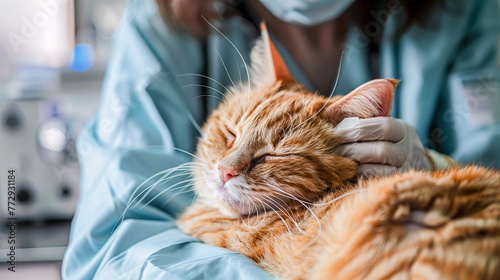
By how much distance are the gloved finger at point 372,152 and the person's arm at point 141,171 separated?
0.16 meters

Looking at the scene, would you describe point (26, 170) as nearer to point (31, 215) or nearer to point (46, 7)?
point (31, 215)

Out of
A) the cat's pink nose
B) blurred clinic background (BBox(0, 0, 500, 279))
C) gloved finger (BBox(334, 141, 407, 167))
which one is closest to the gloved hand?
gloved finger (BBox(334, 141, 407, 167))

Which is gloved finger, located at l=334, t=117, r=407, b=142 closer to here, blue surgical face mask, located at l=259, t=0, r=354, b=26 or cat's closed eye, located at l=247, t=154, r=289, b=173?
cat's closed eye, located at l=247, t=154, r=289, b=173

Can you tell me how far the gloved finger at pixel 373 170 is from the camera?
0.41 m

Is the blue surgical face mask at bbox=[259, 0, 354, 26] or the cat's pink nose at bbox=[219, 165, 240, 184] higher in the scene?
the blue surgical face mask at bbox=[259, 0, 354, 26]

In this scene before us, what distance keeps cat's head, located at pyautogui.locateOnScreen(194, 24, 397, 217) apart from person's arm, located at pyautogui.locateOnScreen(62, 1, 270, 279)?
0.07 m

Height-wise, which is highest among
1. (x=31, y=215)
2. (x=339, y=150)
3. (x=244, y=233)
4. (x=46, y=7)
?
(x=46, y=7)

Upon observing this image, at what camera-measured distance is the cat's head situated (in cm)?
40

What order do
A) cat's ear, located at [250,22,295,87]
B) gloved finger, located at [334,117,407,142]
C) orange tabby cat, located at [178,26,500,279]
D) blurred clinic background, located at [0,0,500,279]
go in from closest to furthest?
orange tabby cat, located at [178,26,500,279] < gloved finger, located at [334,117,407,142] < cat's ear, located at [250,22,295,87] < blurred clinic background, located at [0,0,500,279]

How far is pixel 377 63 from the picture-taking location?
0.63 m

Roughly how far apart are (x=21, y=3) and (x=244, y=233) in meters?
0.62

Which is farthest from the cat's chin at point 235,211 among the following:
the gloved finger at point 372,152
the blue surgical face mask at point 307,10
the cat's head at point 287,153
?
the blue surgical face mask at point 307,10

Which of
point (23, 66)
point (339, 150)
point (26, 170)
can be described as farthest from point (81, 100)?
point (339, 150)

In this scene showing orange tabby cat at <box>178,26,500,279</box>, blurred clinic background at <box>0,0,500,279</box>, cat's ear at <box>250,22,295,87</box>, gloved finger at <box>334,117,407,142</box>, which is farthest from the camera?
blurred clinic background at <box>0,0,500,279</box>
